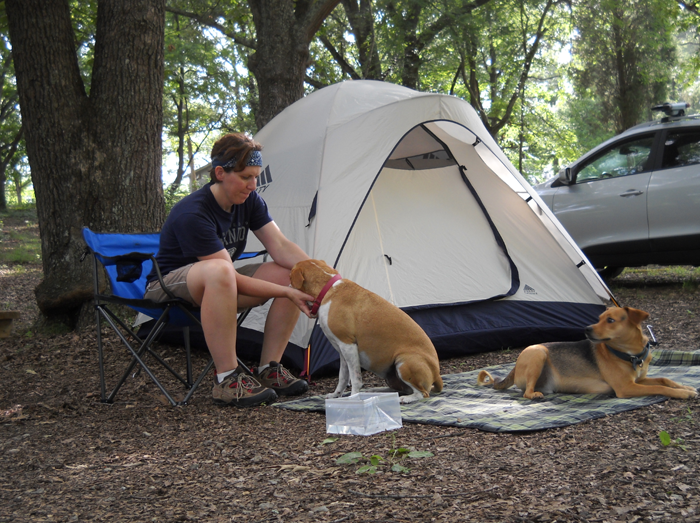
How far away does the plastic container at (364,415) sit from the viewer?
2801 mm

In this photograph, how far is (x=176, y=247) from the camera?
3596 millimetres

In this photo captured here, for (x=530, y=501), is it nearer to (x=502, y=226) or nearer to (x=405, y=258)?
(x=405, y=258)

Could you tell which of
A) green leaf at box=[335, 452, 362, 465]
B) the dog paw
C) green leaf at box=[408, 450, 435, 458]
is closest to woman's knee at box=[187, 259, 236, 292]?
green leaf at box=[335, 452, 362, 465]

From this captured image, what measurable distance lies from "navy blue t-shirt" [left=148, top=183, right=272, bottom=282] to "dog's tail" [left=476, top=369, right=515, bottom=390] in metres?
1.67

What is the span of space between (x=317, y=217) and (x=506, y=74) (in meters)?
13.0

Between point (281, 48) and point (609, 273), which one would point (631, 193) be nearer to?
point (609, 273)

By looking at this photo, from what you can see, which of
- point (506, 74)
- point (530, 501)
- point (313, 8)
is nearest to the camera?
point (530, 501)

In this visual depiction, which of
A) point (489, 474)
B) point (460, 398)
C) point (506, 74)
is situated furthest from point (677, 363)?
point (506, 74)

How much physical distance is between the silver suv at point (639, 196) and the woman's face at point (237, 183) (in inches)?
188

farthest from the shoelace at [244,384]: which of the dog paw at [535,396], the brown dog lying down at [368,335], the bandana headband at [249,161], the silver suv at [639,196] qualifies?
the silver suv at [639,196]

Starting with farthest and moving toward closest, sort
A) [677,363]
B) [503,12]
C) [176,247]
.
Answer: [503,12] < [677,363] < [176,247]

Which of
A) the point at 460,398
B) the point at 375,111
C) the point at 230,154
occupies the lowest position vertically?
the point at 460,398

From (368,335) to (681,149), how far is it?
196 inches

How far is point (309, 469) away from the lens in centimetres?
234
